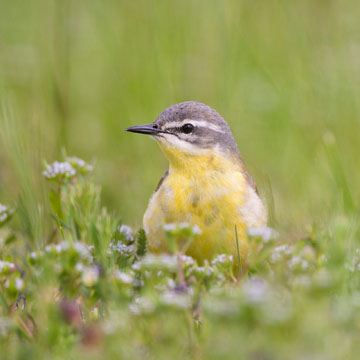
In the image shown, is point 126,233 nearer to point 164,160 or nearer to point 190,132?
point 190,132

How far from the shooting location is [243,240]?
4688 millimetres

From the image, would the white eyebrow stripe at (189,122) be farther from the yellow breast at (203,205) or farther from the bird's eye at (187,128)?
the yellow breast at (203,205)

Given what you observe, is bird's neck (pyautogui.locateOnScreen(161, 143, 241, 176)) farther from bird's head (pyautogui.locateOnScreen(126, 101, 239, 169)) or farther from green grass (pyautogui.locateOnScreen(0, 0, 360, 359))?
green grass (pyautogui.locateOnScreen(0, 0, 360, 359))

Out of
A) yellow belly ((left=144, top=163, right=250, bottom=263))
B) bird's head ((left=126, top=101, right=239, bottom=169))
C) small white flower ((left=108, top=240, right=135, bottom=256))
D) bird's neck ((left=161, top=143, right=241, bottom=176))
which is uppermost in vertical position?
bird's head ((left=126, top=101, right=239, bottom=169))

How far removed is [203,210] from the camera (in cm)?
472

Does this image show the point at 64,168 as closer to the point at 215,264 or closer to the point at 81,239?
the point at 81,239

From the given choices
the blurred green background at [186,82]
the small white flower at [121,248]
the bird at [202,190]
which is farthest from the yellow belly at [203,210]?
the blurred green background at [186,82]

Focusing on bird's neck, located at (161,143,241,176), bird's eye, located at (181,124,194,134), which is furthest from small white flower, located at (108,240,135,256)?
bird's eye, located at (181,124,194,134)

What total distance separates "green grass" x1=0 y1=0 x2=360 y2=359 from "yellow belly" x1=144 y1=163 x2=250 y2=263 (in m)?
0.29

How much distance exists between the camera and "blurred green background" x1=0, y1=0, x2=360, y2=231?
25.7 feet

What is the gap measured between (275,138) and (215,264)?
551 cm

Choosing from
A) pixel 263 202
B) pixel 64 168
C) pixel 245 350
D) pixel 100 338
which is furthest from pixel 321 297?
pixel 263 202

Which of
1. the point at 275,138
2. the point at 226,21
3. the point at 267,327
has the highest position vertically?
the point at 226,21

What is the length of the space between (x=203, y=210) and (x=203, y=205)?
1.8 inches
